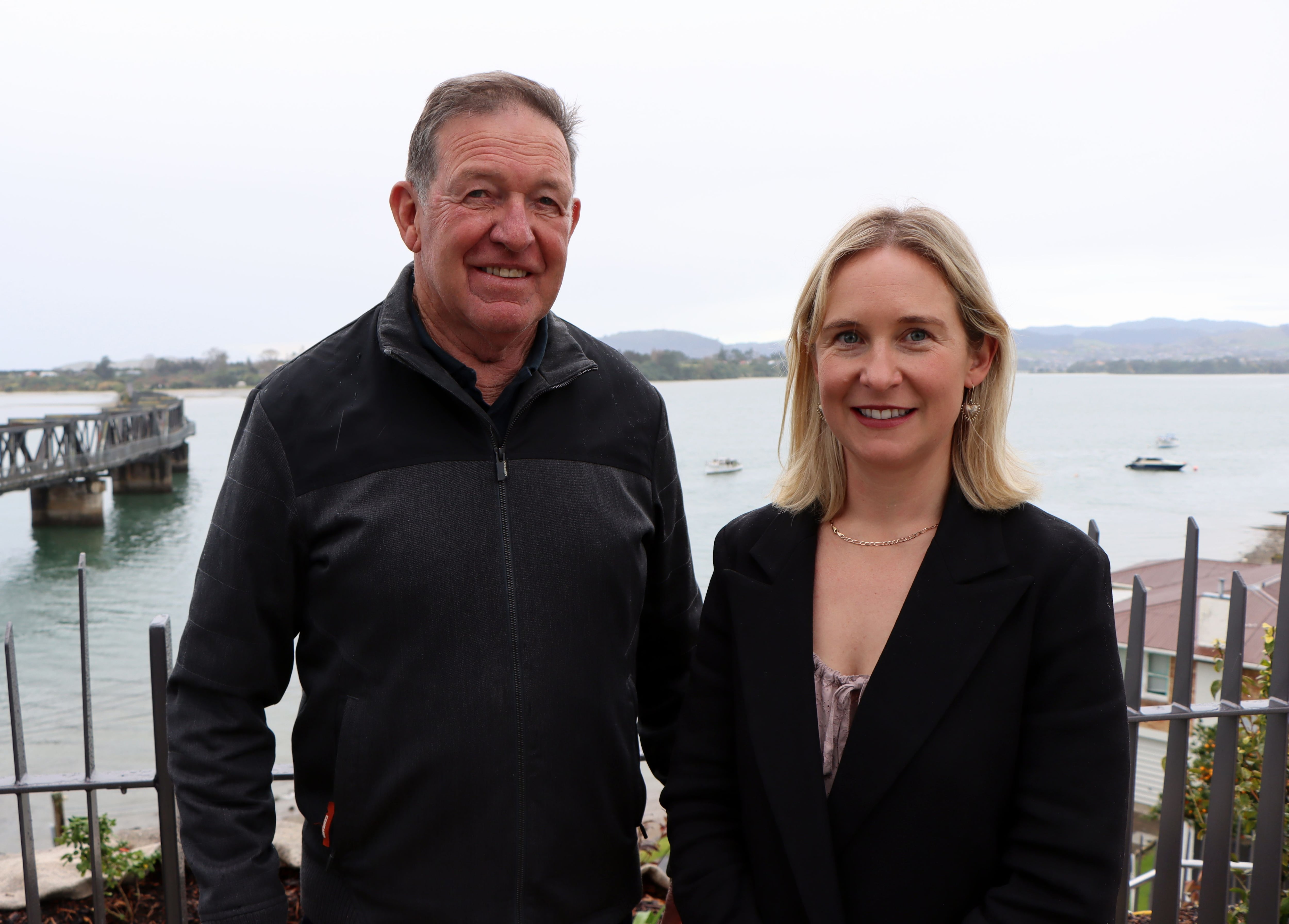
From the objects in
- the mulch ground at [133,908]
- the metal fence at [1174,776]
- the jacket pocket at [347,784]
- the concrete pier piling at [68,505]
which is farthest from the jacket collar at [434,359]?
the concrete pier piling at [68,505]

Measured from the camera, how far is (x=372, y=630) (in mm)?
1902

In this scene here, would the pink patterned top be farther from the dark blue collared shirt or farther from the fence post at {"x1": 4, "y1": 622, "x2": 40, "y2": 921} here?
the fence post at {"x1": 4, "y1": 622, "x2": 40, "y2": 921}

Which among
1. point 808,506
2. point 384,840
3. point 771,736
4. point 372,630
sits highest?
point 808,506

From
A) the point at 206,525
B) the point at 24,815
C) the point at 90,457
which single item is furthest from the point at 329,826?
the point at 206,525

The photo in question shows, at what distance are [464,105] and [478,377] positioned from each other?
22.5 inches

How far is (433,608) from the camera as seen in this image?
1901 millimetres

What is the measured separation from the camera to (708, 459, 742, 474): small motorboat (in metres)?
67.6

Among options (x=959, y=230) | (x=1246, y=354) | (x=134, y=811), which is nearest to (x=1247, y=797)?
(x=959, y=230)

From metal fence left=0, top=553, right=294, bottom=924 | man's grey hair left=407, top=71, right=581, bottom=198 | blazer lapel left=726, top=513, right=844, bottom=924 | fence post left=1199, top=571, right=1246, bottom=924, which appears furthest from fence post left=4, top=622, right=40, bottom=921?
fence post left=1199, top=571, right=1246, bottom=924

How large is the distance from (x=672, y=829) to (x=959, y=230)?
132cm

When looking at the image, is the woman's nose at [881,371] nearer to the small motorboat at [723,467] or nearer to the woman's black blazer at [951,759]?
the woman's black blazer at [951,759]

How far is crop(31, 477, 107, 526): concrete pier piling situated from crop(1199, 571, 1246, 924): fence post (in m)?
41.0

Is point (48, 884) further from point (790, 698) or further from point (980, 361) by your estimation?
point (980, 361)

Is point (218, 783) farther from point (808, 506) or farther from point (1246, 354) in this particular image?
point (1246, 354)
